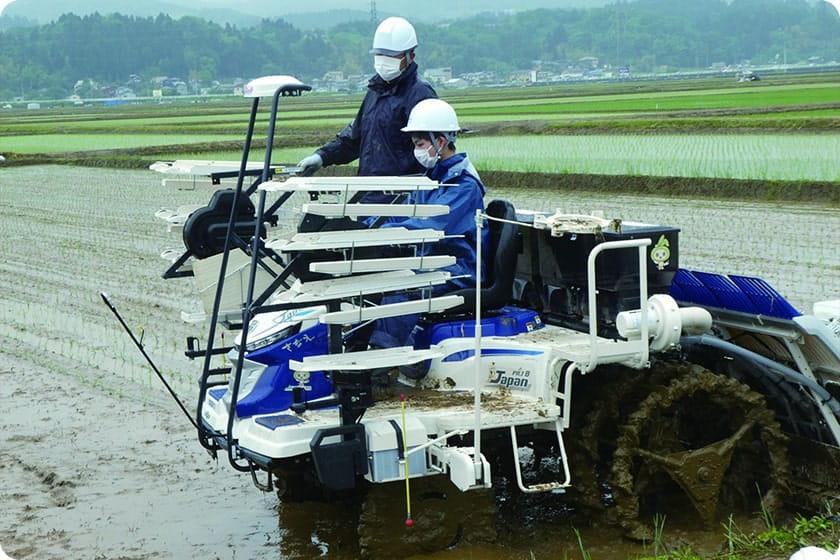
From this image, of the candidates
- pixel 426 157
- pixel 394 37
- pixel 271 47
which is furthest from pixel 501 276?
pixel 271 47

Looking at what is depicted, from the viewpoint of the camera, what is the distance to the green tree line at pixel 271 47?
110375mm

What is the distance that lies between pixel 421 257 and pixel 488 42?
443 ft

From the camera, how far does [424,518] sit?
6094 millimetres

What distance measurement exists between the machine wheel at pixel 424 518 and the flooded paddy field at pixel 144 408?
57 millimetres

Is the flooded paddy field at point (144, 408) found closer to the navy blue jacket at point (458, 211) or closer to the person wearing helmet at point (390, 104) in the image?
the navy blue jacket at point (458, 211)

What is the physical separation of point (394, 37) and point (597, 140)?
24.2m

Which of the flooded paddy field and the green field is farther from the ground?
the flooded paddy field

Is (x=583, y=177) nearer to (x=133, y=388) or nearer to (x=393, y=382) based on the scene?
(x=133, y=388)

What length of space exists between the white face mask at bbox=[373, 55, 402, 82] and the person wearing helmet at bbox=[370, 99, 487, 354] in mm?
496

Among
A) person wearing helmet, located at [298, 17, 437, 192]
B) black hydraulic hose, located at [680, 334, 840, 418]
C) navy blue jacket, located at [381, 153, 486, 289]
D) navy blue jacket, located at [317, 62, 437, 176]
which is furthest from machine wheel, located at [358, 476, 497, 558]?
navy blue jacket, located at [317, 62, 437, 176]

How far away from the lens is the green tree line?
110375mm

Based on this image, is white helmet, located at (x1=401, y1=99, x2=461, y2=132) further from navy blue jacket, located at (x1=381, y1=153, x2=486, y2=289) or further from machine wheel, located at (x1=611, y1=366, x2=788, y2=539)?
machine wheel, located at (x1=611, y1=366, x2=788, y2=539)

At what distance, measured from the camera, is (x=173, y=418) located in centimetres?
926

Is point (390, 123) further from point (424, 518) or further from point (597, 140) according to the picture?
point (597, 140)
